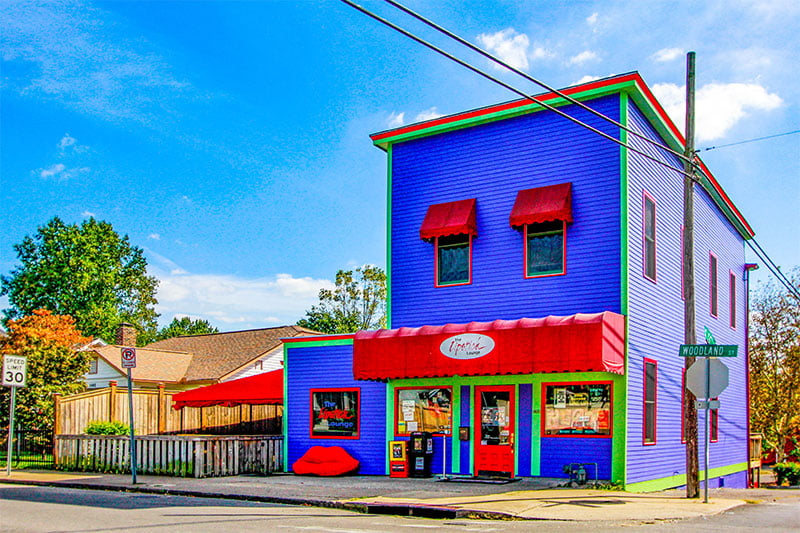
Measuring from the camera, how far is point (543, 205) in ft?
63.7

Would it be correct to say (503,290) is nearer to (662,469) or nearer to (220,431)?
(662,469)

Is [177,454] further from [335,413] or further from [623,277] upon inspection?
[623,277]

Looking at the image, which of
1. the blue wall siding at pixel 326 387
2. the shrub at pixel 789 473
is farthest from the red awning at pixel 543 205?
the shrub at pixel 789 473

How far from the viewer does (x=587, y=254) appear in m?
19.1

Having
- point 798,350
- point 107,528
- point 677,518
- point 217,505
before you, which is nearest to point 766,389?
point 798,350

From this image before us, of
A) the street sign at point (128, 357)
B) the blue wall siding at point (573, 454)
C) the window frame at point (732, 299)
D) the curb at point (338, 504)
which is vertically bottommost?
the curb at point (338, 504)

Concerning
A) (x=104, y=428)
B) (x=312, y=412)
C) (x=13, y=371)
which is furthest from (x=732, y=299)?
(x=13, y=371)

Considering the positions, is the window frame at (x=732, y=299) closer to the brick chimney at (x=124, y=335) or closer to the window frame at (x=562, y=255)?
the window frame at (x=562, y=255)


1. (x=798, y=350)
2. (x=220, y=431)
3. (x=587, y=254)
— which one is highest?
(x=587, y=254)

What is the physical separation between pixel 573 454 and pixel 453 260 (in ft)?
18.9

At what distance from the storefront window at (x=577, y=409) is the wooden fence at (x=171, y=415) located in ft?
41.3

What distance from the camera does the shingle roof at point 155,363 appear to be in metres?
41.8

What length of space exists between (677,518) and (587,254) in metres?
7.13

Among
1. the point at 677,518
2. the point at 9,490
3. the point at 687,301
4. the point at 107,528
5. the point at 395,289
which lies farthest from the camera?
the point at 395,289
